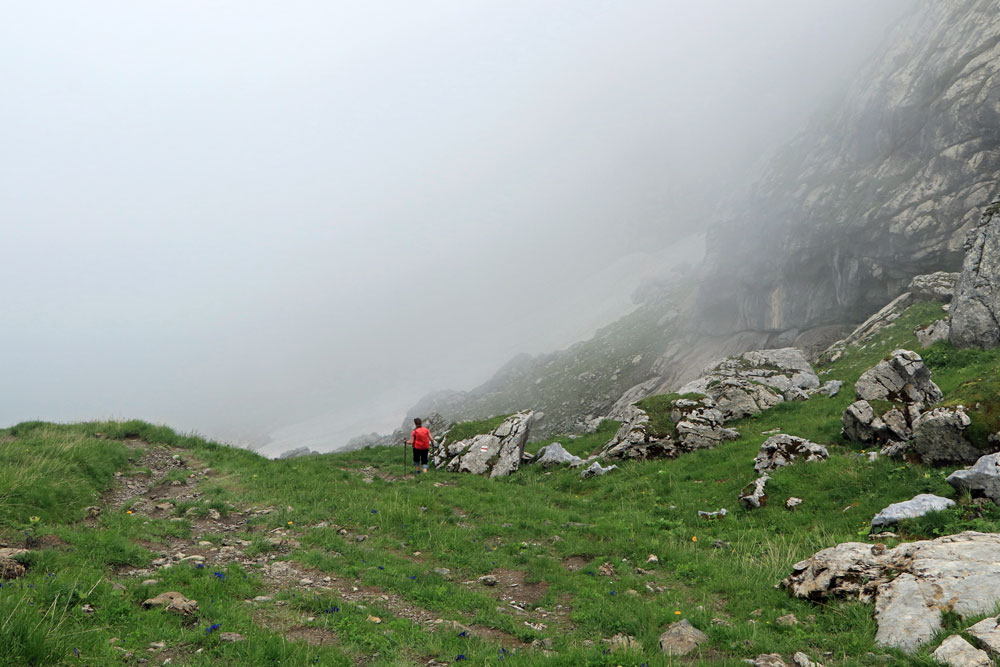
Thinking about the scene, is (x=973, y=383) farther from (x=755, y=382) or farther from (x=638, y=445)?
(x=755, y=382)

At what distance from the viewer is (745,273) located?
311ft

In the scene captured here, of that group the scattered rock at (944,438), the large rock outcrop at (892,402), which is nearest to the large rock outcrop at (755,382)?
the large rock outcrop at (892,402)

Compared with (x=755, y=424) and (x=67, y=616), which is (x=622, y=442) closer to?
(x=755, y=424)

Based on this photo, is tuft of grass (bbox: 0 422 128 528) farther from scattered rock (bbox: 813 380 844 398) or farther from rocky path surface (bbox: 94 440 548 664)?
scattered rock (bbox: 813 380 844 398)

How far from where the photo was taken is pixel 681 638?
909 cm

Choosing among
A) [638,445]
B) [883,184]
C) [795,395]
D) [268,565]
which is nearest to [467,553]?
[268,565]

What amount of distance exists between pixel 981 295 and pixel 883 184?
53.1m

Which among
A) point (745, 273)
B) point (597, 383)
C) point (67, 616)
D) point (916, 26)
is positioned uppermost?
point (916, 26)

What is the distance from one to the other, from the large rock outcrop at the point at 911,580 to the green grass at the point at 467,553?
1.35 feet

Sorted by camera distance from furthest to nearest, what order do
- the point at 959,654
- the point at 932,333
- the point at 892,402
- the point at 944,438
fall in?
the point at 932,333
the point at 892,402
the point at 944,438
the point at 959,654

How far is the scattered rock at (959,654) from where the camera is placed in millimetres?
6434

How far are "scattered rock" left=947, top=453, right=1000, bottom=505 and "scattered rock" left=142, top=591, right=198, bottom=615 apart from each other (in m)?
18.3

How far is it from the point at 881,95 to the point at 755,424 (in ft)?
261

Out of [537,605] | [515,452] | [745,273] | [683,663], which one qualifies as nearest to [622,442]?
[515,452]
